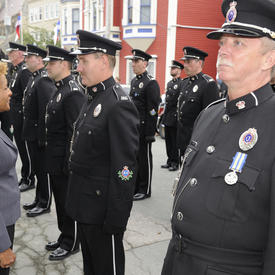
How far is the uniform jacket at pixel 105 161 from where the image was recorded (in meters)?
2.49

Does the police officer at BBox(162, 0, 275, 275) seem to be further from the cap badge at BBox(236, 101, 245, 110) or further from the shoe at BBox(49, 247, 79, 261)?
the shoe at BBox(49, 247, 79, 261)

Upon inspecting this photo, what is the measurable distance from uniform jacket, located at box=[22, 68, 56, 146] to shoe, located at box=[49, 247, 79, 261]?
178 cm

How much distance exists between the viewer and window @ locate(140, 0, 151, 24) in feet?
60.1

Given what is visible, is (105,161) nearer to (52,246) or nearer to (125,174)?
(125,174)

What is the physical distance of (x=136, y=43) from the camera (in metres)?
18.9

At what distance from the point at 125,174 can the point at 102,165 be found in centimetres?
23

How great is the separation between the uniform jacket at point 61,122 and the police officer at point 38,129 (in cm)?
93

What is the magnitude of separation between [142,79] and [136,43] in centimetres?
1387

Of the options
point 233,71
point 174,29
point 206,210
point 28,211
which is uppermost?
point 174,29

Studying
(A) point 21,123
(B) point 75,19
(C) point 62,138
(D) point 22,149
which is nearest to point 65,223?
(C) point 62,138

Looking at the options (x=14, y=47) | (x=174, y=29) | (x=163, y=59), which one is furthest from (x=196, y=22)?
(x=14, y=47)

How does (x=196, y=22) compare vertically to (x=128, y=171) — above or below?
above

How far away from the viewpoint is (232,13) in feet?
5.48

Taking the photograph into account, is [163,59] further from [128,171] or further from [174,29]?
[128,171]
